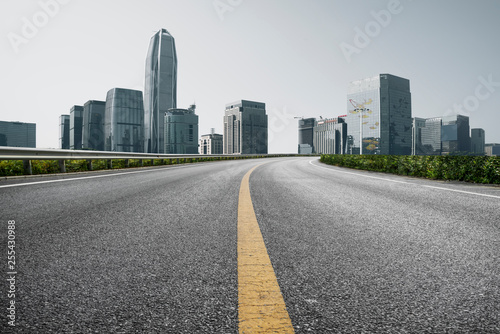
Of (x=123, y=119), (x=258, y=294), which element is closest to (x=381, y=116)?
(x=123, y=119)

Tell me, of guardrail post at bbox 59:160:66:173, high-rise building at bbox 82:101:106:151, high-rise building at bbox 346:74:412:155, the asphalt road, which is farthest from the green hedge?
high-rise building at bbox 82:101:106:151

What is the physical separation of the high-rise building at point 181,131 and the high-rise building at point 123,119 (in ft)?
60.9

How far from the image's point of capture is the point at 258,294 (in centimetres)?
145

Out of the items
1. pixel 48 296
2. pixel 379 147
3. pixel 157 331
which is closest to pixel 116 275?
pixel 48 296

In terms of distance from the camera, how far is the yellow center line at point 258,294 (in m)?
1.17

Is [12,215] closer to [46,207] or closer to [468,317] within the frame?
[46,207]

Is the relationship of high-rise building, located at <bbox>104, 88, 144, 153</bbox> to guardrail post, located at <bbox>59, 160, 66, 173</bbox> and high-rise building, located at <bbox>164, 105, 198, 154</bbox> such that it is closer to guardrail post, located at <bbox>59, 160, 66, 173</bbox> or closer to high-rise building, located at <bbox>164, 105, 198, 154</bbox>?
high-rise building, located at <bbox>164, 105, 198, 154</bbox>

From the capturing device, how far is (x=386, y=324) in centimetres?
120

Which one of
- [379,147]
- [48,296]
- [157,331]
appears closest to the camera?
[157,331]

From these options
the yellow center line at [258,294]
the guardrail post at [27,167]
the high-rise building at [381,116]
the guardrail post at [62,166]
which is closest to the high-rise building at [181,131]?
the high-rise building at [381,116]

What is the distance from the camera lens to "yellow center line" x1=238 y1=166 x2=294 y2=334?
1.17 metres

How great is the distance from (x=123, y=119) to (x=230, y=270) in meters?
188

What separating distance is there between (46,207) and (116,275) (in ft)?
8.84

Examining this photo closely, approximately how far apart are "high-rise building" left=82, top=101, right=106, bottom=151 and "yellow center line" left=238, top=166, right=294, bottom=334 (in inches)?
8138
